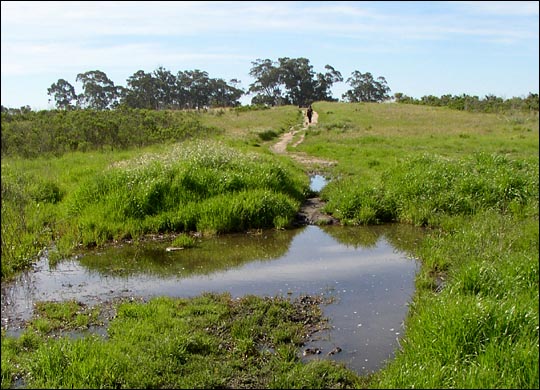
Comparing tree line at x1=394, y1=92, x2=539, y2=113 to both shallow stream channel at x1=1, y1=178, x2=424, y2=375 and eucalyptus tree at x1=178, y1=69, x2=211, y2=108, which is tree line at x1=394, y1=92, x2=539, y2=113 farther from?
eucalyptus tree at x1=178, y1=69, x2=211, y2=108

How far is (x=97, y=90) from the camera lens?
161 ft

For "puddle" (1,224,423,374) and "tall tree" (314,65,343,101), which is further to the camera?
"tall tree" (314,65,343,101)

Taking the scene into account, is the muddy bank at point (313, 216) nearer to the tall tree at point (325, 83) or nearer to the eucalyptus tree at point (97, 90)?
the eucalyptus tree at point (97, 90)

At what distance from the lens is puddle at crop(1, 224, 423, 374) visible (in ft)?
23.5

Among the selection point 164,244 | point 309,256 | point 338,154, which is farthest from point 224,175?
point 338,154

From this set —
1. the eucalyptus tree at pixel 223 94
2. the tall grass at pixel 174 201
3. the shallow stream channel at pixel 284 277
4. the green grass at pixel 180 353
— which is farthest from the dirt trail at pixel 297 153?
the eucalyptus tree at pixel 223 94

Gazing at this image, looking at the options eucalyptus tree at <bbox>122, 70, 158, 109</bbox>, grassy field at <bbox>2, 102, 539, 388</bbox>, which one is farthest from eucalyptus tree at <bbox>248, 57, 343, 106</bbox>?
grassy field at <bbox>2, 102, 539, 388</bbox>

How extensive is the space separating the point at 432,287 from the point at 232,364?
13.3 ft

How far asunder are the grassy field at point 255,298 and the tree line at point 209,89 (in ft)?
109

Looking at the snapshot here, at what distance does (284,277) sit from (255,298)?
1581 millimetres

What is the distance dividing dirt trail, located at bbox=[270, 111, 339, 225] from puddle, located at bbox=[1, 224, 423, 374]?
0.92 meters

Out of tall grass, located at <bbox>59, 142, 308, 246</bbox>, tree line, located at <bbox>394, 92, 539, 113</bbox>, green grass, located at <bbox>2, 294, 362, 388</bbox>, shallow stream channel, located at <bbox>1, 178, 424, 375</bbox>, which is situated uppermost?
tree line, located at <bbox>394, 92, 539, 113</bbox>

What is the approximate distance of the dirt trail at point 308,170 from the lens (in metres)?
13.8

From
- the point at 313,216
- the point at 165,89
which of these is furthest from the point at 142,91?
the point at 313,216
